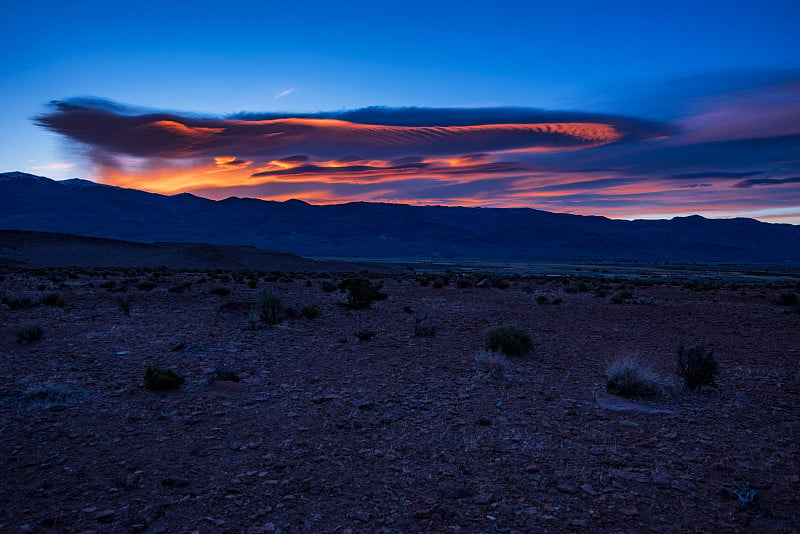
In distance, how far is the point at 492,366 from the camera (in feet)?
33.0

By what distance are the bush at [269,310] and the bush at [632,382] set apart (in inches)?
403

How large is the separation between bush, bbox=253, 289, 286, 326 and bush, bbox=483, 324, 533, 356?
270 inches

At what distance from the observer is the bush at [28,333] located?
12375 mm

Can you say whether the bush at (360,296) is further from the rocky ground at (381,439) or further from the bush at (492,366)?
the bush at (492,366)

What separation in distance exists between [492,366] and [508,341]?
7.33 ft

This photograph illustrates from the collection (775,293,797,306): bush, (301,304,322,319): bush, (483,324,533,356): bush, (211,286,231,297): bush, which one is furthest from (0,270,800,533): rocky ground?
(775,293,797,306): bush

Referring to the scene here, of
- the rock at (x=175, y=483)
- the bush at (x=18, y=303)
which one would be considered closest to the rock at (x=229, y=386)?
the rock at (x=175, y=483)

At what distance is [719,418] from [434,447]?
4394 millimetres

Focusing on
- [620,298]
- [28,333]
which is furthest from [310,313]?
[620,298]

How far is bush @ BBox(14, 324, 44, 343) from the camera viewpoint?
12375 millimetres

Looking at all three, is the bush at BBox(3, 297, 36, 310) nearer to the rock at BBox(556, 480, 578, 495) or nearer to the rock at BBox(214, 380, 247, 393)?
the rock at BBox(214, 380, 247, 393)

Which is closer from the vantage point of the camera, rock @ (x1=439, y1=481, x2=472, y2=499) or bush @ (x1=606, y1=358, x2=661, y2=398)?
rock @ (x1=439, y1=481, x2=472, y2=499)

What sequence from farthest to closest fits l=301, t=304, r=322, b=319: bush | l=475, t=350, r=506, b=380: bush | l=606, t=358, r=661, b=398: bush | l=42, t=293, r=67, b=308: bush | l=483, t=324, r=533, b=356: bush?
1. l=42, t=293, r=67, b=308: bush
2. l=301, t=304, r=322, b=319: bush
3. l=483, t=324, r=533, b=356: bush
4. l=475, t=350, r=506, b=380: bush
5. l=606, t=358, r=661, b=398: bush

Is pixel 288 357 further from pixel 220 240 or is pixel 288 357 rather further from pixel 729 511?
pixel 220 240
